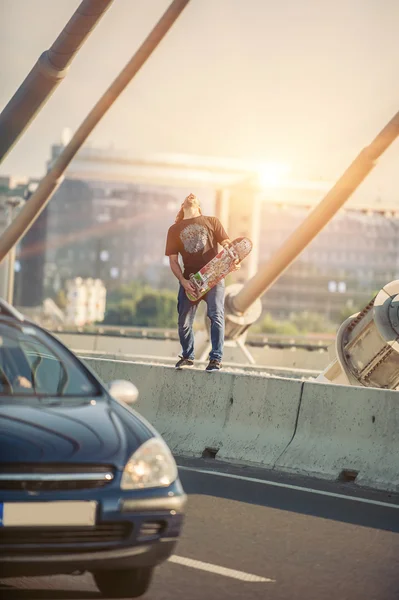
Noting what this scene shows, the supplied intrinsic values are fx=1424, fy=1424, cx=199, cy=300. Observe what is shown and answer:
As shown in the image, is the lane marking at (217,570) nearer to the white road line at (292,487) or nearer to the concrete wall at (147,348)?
the white road line at (292,487)

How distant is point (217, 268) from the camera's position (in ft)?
45.6

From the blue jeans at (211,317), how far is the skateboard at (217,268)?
19cm

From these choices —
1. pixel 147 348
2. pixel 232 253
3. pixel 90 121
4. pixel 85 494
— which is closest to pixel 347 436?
pixel 232 253

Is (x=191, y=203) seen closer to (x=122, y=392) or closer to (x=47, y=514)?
(x=122, y=392)

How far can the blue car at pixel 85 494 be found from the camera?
5.78m

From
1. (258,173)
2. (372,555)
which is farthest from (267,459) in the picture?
(258,173)

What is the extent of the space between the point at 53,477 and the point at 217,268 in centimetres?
813

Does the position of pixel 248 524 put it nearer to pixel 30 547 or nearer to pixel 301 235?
pixel 30 547

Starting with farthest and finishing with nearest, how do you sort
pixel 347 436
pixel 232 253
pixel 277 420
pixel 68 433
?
pixel 232 253, pixel 277 420, pixel 347 436, pixel 68 433

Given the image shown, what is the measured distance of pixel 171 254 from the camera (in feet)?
46.2

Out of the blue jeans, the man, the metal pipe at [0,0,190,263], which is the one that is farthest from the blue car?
the metal pipe at [0,0,190,263]

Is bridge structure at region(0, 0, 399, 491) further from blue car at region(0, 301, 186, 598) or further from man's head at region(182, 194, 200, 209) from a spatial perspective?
blue car at region(0, 301, 186, 598)

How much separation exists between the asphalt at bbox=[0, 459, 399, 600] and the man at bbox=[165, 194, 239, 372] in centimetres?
301

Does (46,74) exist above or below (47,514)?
above
